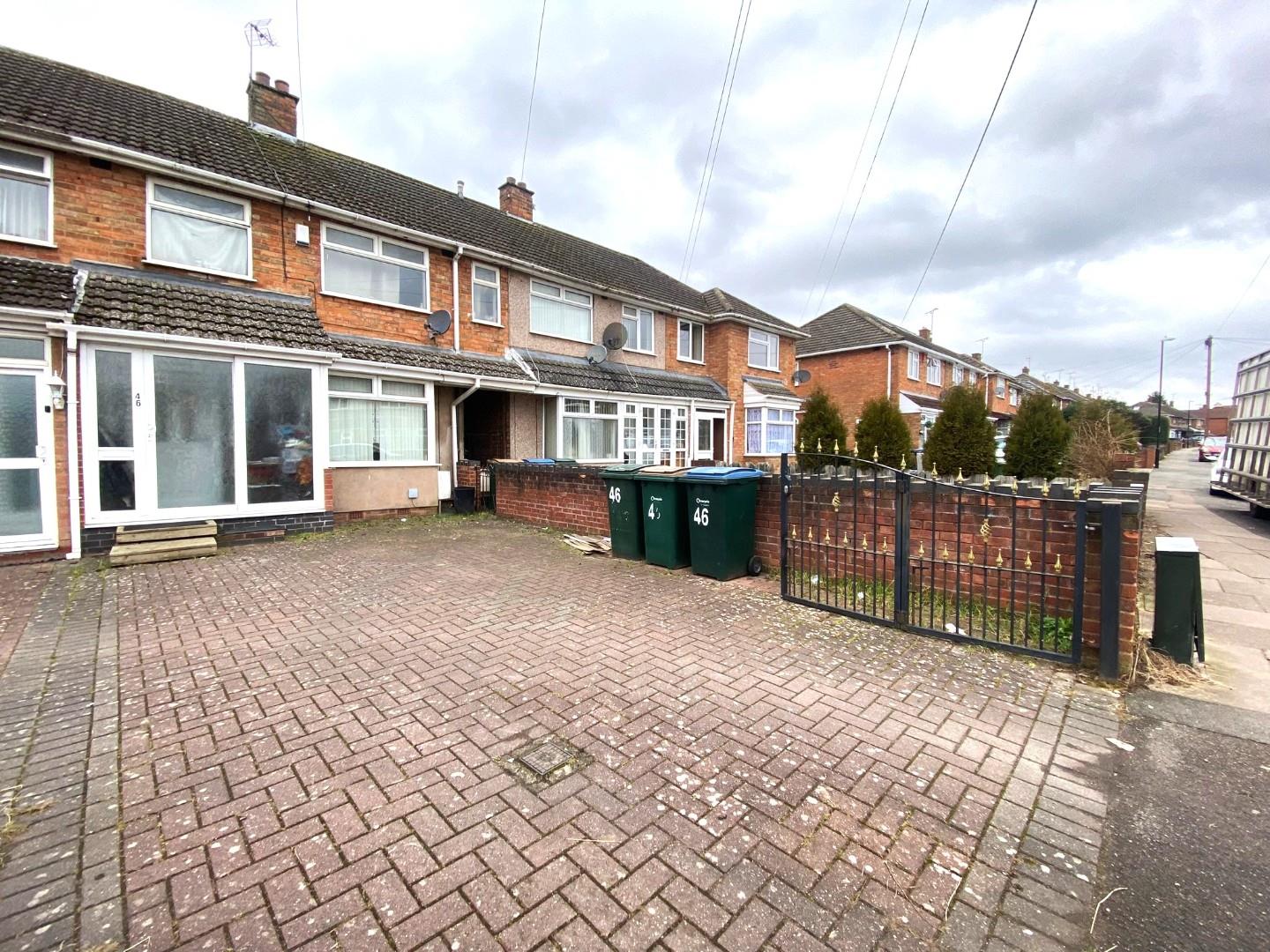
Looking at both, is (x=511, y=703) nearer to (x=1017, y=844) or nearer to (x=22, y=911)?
(x=22, y=911)

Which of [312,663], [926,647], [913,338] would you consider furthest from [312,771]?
[913,338]

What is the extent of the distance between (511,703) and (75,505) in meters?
7.18

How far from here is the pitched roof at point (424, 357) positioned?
10.2 metres

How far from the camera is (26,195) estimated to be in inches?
306

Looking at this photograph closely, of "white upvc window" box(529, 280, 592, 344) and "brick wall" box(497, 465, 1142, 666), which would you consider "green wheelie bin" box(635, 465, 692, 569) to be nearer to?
"brick wall" box(497, 465, 1142, 666)

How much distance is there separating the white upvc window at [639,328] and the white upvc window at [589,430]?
9.38ft

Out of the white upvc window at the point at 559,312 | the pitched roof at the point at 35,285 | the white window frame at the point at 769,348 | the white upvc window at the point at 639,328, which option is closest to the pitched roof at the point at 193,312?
the pitched roof at the point at 35,285

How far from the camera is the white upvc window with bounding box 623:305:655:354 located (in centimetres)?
1702

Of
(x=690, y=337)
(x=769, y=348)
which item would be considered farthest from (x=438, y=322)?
(x=769, y=348)

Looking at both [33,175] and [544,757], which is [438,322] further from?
[544,757]

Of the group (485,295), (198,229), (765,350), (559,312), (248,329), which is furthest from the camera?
(765,350)

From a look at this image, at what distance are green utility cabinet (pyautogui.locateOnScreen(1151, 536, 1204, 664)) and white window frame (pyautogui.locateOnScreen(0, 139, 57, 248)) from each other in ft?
42.6

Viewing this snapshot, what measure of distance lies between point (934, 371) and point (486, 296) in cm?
2578

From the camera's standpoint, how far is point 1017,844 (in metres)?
2.17
